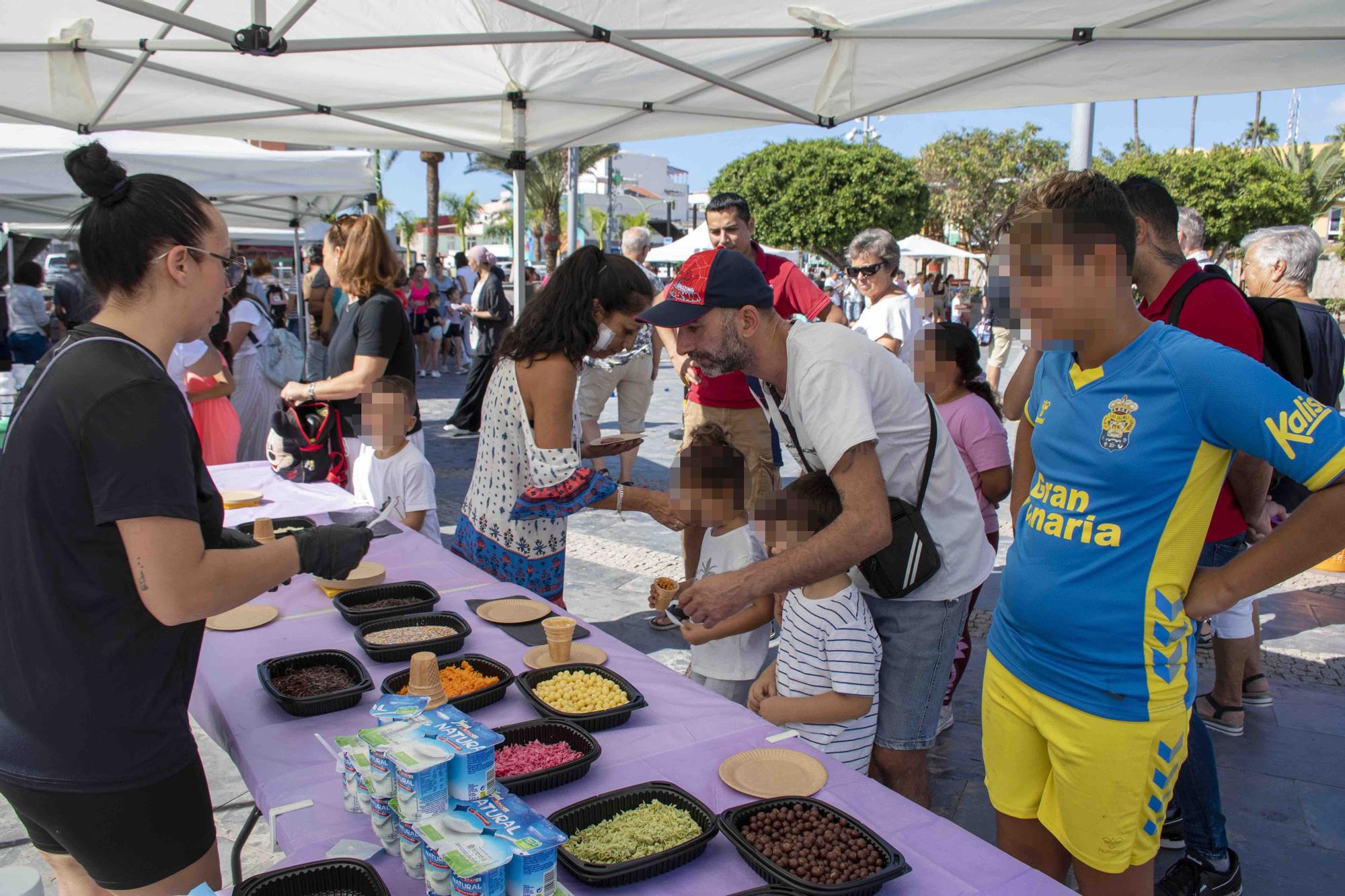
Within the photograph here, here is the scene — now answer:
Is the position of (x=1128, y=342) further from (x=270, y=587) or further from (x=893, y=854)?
(x=270, y=587)

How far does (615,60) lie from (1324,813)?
434cm

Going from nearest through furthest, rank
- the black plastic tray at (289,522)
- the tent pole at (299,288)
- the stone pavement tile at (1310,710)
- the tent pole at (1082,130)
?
the black plastic tray at (289,522) → the stone pavement tile at (1310,710) → the tent pole at (1082,130) → the tent pole at (299,288)

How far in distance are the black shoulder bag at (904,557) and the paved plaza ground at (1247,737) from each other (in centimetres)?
128

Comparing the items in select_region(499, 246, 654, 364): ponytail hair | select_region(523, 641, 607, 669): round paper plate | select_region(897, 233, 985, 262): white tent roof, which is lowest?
→ select_region(523, 641, 607, 669): round paper plate

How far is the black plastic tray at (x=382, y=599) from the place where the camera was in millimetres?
2518

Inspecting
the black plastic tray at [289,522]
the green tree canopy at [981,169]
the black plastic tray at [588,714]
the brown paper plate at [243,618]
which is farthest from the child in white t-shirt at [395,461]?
the green tree canopy at [981,169]

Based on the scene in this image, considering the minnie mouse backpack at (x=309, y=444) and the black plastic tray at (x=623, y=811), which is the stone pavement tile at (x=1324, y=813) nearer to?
the black plastic tray at (x=623, y=811)

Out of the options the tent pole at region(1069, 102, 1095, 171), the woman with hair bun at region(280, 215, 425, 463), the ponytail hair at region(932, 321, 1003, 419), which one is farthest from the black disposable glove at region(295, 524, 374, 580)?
the tent pole at region(1069, 102, 1095, 171)

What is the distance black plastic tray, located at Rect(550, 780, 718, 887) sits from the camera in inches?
54.3

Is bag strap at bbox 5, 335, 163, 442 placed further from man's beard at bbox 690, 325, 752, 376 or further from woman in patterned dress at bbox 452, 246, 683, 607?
woman in patterned dress at bbox 452, 246, 683, 607

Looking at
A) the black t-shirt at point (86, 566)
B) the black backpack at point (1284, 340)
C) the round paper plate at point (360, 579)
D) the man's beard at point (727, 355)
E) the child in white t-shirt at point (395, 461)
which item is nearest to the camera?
the black t-shirt at point (86, 566)

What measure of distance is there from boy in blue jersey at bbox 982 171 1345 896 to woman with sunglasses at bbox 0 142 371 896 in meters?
1.56

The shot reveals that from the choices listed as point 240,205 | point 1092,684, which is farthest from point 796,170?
point 1092,684

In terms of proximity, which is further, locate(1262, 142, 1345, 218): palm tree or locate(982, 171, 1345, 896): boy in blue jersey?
locate(1262, 142, 1345, 218): palm tree
